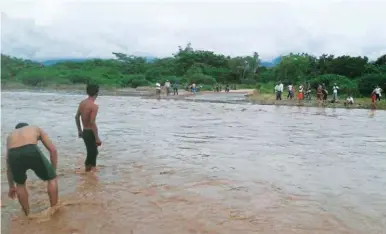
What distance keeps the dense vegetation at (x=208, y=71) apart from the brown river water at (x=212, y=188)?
26842 millimetres

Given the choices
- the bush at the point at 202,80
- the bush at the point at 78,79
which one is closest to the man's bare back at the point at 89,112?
the bush at the point at 202,80

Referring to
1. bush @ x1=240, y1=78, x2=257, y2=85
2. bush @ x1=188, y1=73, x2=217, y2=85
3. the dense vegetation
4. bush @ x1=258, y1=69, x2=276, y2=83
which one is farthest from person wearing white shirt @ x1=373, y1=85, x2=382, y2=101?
bush @ x1=240, y1=78, x2=257, y2=85

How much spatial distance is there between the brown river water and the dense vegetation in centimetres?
2684

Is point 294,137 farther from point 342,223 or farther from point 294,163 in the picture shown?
point 342,223

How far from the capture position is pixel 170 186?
7082 millimetres

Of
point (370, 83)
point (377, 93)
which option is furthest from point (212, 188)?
point (370, 83)

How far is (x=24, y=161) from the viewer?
16.0 ft

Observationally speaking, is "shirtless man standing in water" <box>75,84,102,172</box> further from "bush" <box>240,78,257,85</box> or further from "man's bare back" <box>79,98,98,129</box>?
"bush" <box>240,78,257,85</box>

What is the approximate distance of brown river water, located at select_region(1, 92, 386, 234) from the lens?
5320mm

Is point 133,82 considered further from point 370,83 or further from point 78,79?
point 370,83

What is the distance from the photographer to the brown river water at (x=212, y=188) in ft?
17.5

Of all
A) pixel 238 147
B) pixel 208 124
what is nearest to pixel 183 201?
pixel 238 147

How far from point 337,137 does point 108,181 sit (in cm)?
905

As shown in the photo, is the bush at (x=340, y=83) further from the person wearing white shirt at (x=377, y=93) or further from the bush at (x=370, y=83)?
the person wearing white shirt at (x=377, y=93)
